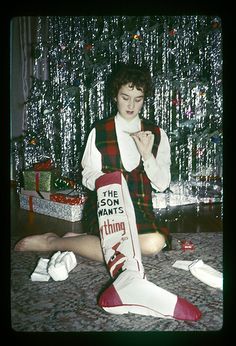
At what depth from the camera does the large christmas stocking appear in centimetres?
110

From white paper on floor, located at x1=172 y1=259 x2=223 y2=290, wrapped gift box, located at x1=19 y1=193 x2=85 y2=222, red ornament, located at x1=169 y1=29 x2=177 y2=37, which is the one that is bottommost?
white paper on floor, located at x1=172 y1=259 x2=223 y2=290

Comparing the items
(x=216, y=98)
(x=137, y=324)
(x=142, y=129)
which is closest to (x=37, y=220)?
(x=142, y=129)

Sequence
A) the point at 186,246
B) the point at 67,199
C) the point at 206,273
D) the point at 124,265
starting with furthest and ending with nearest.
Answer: the point at 67,199, the point at 186,246, the point at 206,273, the point at 124,265

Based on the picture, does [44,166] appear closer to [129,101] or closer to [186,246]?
[129,101]

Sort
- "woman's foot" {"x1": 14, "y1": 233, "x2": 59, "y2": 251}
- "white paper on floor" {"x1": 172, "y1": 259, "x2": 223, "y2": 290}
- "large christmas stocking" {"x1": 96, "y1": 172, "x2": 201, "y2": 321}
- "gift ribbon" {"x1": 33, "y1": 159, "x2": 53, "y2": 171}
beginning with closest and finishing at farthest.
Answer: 1. "large christmas stocking" {"x1": 96, "y1": 172, "x2": 201, "y2": 321}
2. "white paper on floor" {"x1": 172, "y1": 259, "x2": 223, "y2": 290}
3. "woman's foot" {"x1": 14, "y1": 233, "x2": 59, "y2": 251}
4. "gift ribbon" {"x1": 33, "y1": 159, "x2": 53, "y2": 171}

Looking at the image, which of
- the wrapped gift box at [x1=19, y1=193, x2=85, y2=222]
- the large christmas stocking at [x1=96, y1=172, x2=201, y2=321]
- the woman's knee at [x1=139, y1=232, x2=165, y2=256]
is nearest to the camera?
the large christmas stocking at [x1=96, y1=172, x2=201, y2=321]

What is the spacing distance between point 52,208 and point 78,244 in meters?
0.36

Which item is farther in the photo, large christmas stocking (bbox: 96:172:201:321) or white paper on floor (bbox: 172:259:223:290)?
white paper on floor (bbox: 172:259:223:290)

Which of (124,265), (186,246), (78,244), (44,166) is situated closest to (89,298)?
(124,265)

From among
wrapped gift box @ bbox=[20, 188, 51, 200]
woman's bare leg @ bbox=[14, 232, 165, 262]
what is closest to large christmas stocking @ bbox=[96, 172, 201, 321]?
woman's bare leg @ bbox=[14, 232, 165, 262]

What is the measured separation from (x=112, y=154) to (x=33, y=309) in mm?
517

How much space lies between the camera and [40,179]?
1.73m

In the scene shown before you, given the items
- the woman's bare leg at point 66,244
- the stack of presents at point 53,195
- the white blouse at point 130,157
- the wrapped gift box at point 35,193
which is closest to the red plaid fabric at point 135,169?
the white blouse at point 130,157

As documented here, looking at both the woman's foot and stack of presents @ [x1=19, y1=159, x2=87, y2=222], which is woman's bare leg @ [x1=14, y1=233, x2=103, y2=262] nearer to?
the woman's foot
